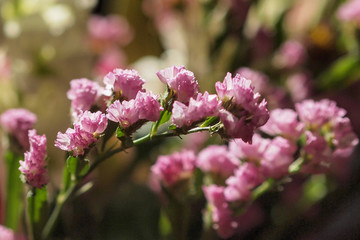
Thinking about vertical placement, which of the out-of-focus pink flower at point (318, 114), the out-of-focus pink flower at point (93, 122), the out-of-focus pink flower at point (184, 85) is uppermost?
the out-of-focus pink flower at point (318, 114)

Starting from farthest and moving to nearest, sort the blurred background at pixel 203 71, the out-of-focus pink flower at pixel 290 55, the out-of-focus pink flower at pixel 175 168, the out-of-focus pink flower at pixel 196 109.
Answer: the out-of-focus pink flower at pixel 290 55
the blurred background at pixel 203 71
the out-of-focus pink flower at pixel 175 168
the out-of-focus pink flower at pixel 196 109

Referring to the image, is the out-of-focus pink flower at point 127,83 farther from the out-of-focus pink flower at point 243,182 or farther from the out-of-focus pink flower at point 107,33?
the out-of-focus pink flower at point 107,33

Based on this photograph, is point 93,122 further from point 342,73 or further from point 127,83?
point 342,73

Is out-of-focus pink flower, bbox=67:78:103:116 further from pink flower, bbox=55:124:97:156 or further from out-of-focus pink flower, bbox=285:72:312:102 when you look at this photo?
out-of-focus pink flower, bbox=285:72:312:102

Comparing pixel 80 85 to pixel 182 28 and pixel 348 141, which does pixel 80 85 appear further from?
pixel 182 28

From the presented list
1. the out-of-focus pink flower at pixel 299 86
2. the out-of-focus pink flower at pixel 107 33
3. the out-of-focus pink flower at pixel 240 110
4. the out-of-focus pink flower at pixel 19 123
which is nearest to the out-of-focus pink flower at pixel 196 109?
the out-of-focus pink flower at pixel 240 110

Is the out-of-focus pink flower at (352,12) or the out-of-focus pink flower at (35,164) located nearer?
the out-of-focus pink flower at (35,164)

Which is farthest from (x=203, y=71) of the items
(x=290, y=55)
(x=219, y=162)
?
(x=219, y=162)
